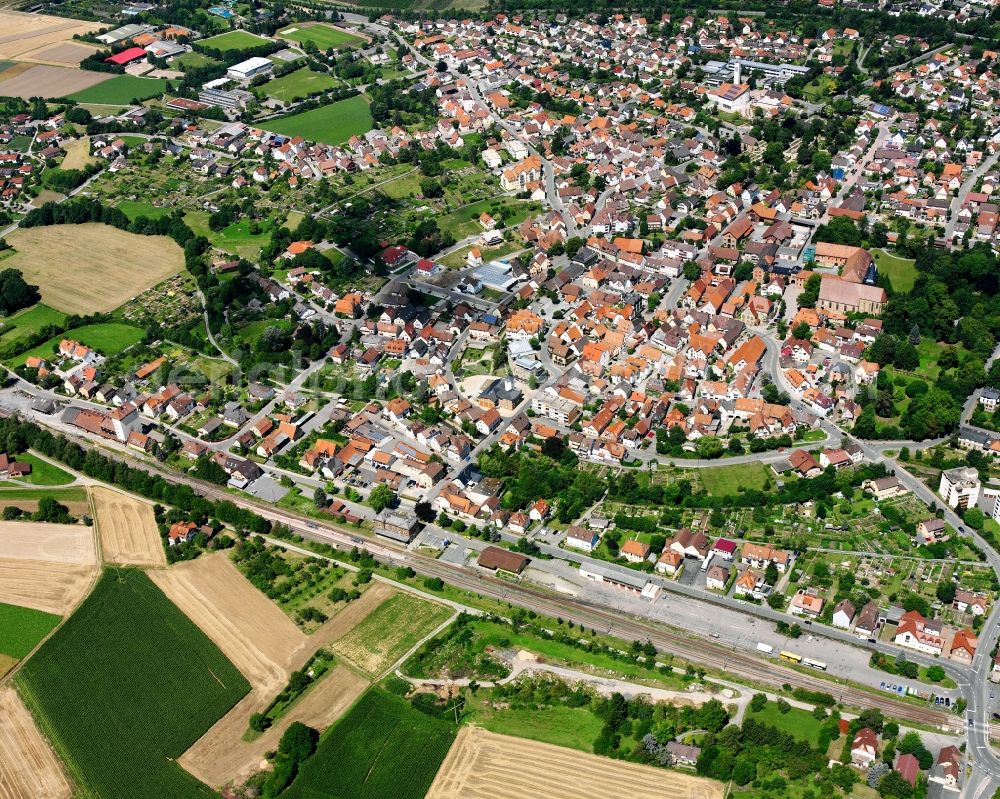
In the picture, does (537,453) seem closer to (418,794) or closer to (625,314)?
(625,314)

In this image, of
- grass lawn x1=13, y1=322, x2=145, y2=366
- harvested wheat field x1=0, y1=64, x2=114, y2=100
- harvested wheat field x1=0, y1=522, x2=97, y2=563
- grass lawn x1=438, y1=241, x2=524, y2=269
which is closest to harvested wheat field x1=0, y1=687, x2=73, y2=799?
harvested wheat field x1=0, y1=522, x2=97, y2=563

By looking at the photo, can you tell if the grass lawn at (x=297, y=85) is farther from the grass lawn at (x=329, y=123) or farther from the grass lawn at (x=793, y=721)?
the grass lawn at (x=793, y=721)

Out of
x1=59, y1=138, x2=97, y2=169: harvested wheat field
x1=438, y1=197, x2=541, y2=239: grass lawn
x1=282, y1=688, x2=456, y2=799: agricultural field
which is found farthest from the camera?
x1=59, y1=138, x2=97, y2=169: harvested wheat field

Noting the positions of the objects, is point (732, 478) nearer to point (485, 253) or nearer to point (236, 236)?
point (485, 253)

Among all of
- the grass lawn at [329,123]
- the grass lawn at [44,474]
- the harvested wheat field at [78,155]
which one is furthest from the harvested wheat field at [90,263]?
the grass lawn at [329,123]

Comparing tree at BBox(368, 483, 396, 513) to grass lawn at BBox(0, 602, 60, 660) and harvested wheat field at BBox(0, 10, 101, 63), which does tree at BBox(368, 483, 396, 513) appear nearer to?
grass lawn at BBox(0, 602, 60, 660)

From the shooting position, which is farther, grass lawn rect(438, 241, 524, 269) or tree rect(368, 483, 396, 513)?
grass lawn rect(438, 241, 524, 269)

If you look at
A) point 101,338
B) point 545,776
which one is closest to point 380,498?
point 545,776

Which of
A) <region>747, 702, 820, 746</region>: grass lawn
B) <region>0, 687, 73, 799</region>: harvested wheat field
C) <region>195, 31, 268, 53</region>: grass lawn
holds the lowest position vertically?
<region>0, 687, 73, 799</region>: harvested wheat field
